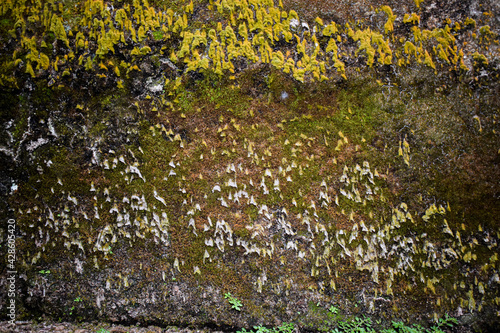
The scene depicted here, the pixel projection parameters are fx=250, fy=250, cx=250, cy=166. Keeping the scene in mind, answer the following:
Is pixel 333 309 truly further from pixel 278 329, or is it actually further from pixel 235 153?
pixel 235 153

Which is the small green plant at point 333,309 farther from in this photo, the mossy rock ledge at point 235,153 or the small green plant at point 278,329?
the small green plant at point 278,329

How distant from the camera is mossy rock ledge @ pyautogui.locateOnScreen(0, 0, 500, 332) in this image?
2857mm

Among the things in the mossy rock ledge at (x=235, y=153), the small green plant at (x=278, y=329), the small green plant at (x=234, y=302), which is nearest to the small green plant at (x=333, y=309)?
the mossy rock ledge at (x=235, y=153)

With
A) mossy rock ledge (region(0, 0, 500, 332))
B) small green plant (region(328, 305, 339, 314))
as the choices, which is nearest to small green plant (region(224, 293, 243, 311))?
mossy rock ledge (region(0, 0, 500, 332))

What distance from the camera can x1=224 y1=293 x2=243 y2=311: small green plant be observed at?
2.85 meters

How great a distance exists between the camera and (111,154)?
9.77 ft

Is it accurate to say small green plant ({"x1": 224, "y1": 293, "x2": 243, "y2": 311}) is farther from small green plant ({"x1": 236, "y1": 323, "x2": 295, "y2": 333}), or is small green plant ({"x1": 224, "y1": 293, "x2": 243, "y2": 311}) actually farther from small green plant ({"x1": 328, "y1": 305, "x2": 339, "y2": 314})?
small green plant ({"x1": 328, "y1": 305, "x2": 339, "y2": 314})

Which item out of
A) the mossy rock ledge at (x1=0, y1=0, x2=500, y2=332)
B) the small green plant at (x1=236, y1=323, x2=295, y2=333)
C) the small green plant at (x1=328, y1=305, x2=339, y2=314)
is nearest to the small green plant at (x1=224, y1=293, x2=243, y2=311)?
the mossy rock ledge at (x1=0, y1=0, x2=500, y2=332)

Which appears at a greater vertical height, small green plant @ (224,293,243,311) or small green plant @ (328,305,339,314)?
small green plant @ (224,293,243,311)

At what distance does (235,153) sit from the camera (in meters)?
2.97

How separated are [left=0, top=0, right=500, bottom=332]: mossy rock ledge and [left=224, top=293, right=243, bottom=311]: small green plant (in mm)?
30

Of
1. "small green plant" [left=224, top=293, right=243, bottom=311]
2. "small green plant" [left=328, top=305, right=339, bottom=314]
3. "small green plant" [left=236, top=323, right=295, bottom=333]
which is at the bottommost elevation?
"small green plant" [left=236, top=323, right=295, bottom=333]


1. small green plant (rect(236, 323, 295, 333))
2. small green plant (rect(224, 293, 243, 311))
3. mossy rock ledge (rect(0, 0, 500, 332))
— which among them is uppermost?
mossy rock ledge (rect(0, 0, 500, 332))

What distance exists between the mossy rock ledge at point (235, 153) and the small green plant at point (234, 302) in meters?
0.03
